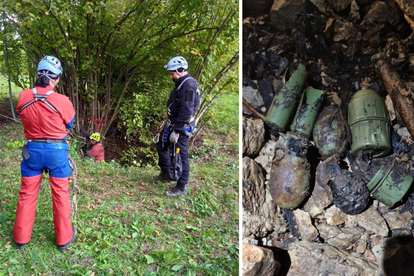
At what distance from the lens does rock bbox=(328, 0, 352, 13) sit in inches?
70.3

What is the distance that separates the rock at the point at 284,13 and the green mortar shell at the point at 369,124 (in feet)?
1.79

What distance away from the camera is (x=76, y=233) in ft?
8.74

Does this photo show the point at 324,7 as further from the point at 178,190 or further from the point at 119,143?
the point at 119,143

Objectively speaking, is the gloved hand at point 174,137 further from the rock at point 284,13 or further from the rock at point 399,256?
the rock at point 399,256

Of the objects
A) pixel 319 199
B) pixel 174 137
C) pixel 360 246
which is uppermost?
pixel 174 137

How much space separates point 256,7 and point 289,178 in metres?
0.82

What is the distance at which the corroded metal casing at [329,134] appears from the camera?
178 centimetres

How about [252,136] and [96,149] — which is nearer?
[252,136]

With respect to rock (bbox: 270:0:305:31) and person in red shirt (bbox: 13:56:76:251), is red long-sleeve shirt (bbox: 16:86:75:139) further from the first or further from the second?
rock (bbox: 270:0:305:31)

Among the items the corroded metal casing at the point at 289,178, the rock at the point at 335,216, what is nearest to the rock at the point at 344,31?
the corroded metal casing at the point at 289,178

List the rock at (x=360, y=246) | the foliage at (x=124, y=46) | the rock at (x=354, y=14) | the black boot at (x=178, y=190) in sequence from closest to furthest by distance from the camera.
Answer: the rock at (x=360, y=246) → the rock at (x=354, y=14) → the black boot at (x=178, y=190) → the foliage at (x=124, y=46)

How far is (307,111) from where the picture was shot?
67.7 inches

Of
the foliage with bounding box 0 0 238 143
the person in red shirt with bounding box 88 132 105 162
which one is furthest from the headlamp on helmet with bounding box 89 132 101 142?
the foliage with bounding box 0 0 238 143

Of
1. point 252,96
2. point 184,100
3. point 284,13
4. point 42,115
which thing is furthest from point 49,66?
point 284,13
